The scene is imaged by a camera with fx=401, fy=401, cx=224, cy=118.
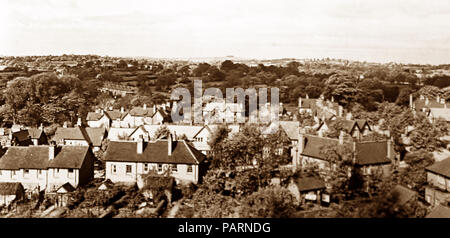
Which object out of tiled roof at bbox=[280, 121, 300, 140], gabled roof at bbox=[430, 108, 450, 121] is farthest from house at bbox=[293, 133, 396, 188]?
gabled roof at bbox=[430, 108, 450, 121]

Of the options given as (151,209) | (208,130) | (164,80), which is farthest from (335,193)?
(164,80)

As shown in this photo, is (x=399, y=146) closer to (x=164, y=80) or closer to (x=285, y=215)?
(x=285, y=215)

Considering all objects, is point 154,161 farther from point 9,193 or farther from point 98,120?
point 98,120

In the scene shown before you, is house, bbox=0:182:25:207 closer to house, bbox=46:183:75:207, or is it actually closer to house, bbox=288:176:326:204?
house, bbox=46:183:75:207

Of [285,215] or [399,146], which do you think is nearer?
[285,215]

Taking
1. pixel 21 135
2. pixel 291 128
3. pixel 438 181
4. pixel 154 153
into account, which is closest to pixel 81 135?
pixel 21 135
